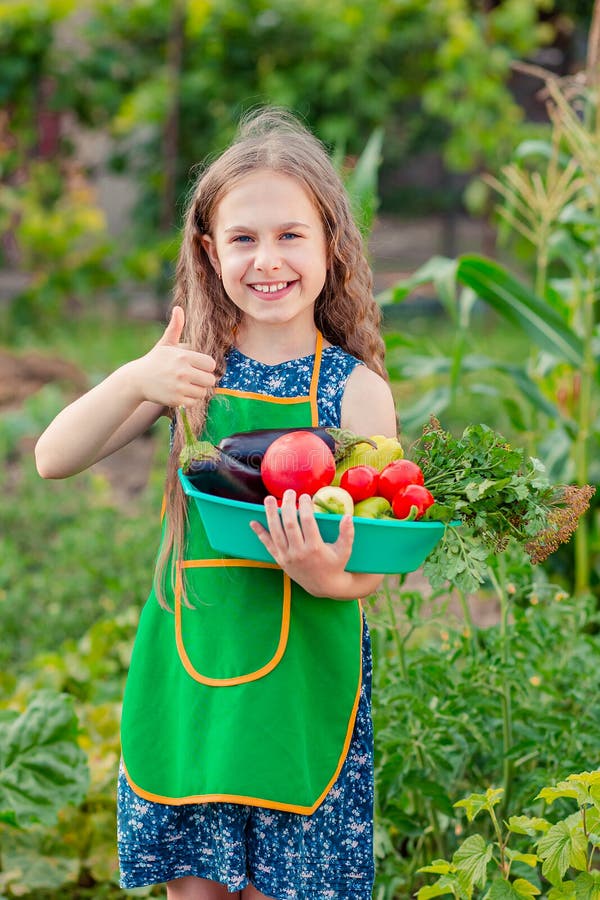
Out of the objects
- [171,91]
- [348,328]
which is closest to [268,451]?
[348,328]

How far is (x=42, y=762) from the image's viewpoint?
2.15m

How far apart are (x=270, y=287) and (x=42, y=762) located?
1125 millimetres

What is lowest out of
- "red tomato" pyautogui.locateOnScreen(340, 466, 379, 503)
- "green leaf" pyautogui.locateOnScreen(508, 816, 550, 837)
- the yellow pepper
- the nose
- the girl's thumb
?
"green leaf" pyautogui.locateOnScreen(508, 816, 550, 837)

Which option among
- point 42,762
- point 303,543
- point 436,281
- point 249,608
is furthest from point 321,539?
point 436,281

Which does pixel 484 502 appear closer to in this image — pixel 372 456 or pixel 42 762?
pixel 372 456

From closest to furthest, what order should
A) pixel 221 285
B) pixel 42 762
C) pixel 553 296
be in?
pixel 221 285 → pixel 42 762 → pixel 553 296

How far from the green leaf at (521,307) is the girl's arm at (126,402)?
Result: 159 centimetres

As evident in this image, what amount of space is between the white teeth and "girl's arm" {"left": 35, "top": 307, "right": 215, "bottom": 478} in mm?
116

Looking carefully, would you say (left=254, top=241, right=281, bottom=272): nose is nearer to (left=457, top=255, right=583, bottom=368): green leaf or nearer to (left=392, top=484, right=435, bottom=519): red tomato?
(left=392, top=484, right=435, bottom=519): red tomato

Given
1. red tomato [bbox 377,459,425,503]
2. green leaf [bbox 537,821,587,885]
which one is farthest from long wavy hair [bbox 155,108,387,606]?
green leaf [bbox 537,821,587,885]

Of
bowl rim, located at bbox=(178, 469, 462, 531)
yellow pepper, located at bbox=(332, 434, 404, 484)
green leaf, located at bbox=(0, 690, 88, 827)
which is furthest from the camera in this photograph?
green leaf, located at bbox=(0, 690, 88, 827)

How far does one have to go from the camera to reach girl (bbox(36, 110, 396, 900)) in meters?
1.53

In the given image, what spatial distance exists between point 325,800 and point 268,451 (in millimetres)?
567

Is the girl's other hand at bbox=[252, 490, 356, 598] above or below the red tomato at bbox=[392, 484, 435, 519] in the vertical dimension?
below
